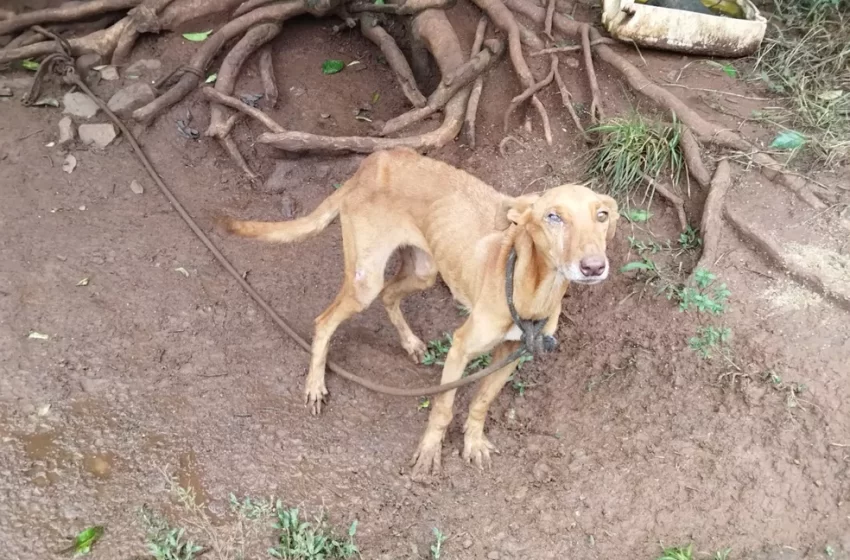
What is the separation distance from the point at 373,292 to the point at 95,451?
2.05m

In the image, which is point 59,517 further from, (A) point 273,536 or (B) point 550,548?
(B) point 550,548

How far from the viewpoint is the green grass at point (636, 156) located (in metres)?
5.40

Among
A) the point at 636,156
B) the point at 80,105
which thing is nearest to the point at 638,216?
the point at 636,156

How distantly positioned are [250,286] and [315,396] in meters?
1.19

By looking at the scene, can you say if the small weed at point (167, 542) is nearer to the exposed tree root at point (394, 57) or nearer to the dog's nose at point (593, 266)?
the dog's nose at point (593, 266)

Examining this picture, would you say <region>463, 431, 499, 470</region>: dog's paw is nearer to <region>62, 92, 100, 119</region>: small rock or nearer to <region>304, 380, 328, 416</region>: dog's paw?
<region>304, 380, 328, 416</region>: dog's paw

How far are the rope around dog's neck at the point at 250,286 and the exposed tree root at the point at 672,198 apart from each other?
2.07m

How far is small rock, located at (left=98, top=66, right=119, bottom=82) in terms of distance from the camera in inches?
285

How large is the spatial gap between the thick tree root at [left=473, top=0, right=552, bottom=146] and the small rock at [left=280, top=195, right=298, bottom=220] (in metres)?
2.41

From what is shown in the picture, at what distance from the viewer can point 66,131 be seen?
672 centimetres

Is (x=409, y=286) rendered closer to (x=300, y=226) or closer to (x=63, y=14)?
(x=300, y=226)

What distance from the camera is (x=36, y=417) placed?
4.54 meters

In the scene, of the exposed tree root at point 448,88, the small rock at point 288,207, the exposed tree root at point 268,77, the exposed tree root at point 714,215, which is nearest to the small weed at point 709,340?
the exposed tree root at point 714,215

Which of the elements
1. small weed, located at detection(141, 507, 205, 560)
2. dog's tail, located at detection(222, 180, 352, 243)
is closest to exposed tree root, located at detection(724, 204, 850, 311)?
dog's tail, located at detection(222, 180, 352, 243)
